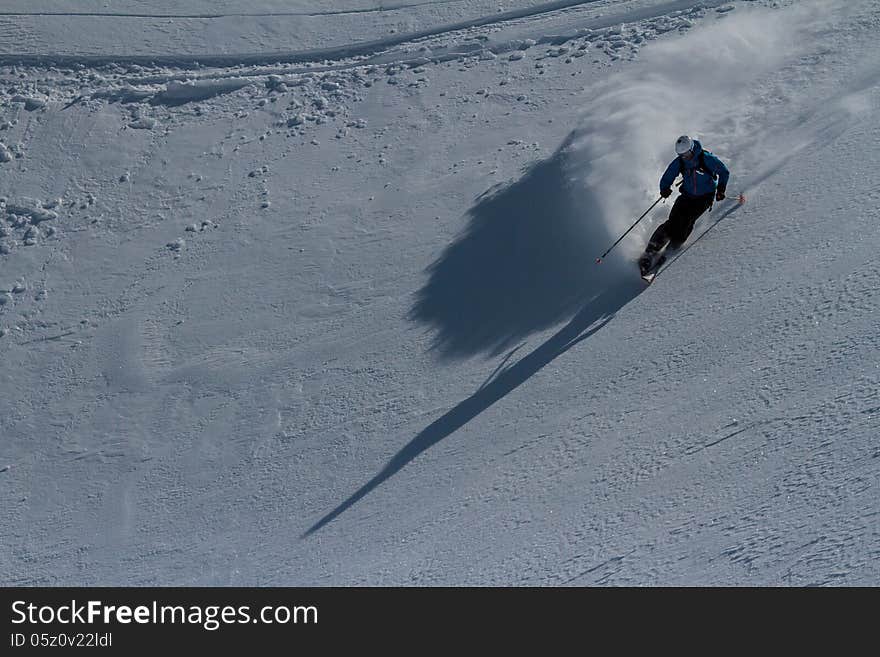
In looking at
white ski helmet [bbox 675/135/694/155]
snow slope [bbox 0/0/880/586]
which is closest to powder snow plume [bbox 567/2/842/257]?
snow slope [bbox 0/0/880/586]

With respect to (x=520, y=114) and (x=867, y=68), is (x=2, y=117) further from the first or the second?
(x=867, y=68)

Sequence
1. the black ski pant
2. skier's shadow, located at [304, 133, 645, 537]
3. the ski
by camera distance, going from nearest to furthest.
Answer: skier's shadow, located at [304, 133, 645, 537]
the black ski pant
the ski

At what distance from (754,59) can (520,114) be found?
321 centimetres

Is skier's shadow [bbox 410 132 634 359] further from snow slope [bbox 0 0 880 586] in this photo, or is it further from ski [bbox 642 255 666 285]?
ski [bbox 642 255 666 285]

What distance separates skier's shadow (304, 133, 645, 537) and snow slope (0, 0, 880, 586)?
0.13 ft

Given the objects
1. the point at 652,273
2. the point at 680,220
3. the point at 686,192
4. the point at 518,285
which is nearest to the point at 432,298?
the point at 518,285

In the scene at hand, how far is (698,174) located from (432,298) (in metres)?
3.35

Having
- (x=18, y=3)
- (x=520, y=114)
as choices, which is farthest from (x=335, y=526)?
(x=18, y=3)

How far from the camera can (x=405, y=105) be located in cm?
1578

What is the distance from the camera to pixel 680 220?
12.1 meters

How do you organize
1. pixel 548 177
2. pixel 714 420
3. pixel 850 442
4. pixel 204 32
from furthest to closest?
pixel 204 32 → pixel 548 177 → pixel 714 420 → pixel 850 442

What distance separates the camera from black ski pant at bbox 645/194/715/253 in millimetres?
11977

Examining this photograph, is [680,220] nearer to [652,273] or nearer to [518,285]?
[652,273]

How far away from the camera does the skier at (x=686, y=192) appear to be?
1171 cm
